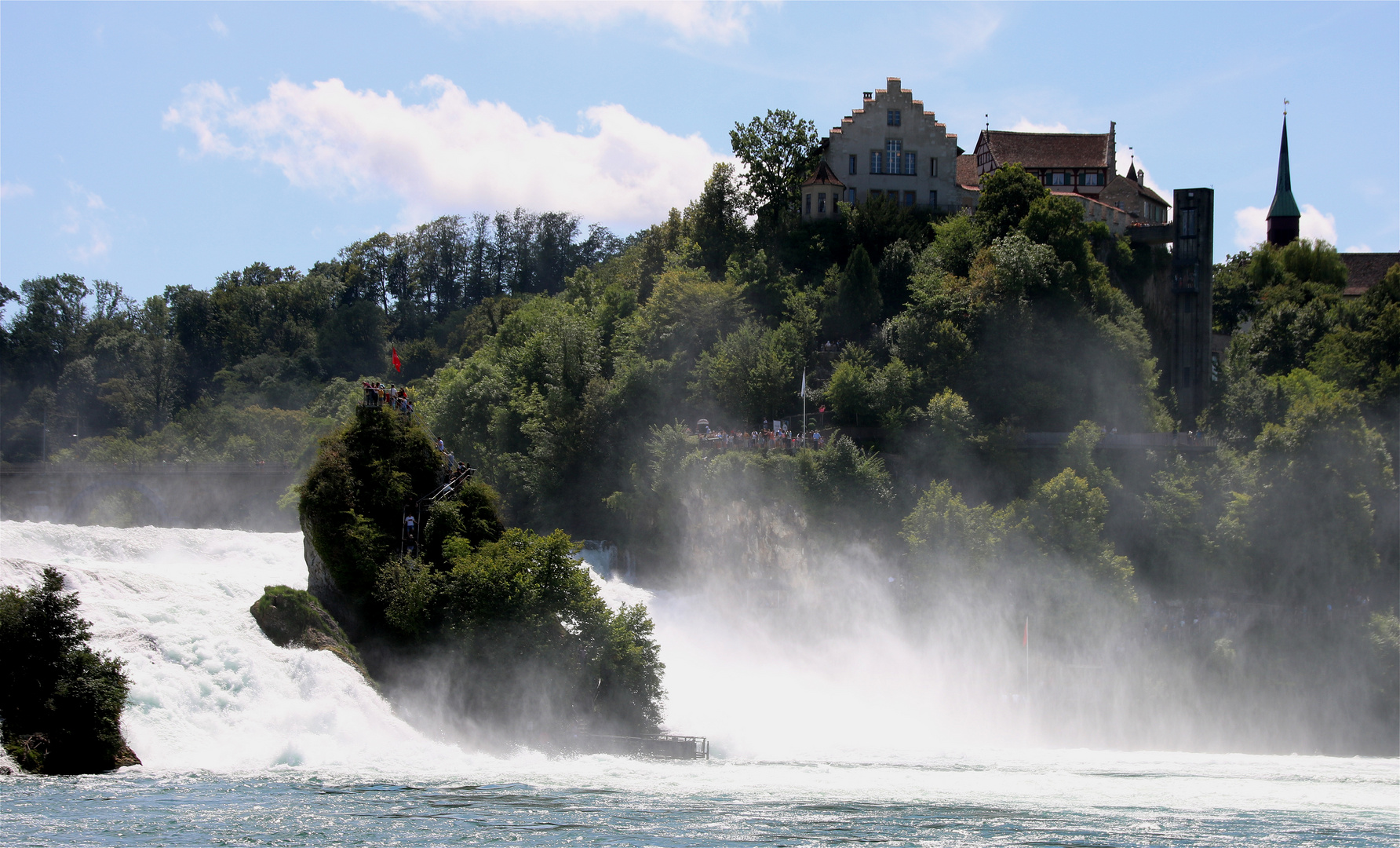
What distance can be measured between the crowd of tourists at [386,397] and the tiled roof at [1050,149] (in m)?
56.8

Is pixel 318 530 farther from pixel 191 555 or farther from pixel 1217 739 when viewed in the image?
pixel 1217 739

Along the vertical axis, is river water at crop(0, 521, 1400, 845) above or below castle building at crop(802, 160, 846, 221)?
below

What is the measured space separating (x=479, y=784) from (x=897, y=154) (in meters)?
64.7

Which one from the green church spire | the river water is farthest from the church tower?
the river water

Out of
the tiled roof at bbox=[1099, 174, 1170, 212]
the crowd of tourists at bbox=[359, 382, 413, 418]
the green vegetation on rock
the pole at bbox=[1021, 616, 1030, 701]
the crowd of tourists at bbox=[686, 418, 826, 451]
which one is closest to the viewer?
the green vegetation on rock

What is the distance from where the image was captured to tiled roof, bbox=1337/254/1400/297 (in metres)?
113

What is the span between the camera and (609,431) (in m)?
79.1

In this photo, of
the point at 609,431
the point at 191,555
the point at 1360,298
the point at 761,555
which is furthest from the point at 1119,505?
the point at 191,555

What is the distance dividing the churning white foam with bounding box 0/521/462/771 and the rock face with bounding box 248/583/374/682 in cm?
46

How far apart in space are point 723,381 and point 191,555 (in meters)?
32.0

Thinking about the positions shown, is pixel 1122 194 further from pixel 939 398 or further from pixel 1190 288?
pixel 939 398

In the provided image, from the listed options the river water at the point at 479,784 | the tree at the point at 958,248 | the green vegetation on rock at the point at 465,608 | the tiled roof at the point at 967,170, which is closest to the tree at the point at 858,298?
the tree at the point at 958,248

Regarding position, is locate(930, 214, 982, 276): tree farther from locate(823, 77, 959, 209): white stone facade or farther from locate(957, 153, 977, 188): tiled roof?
locate(957, 153, 977, 188): tiled roof

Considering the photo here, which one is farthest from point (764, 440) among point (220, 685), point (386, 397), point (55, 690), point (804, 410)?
point (55, 690)
